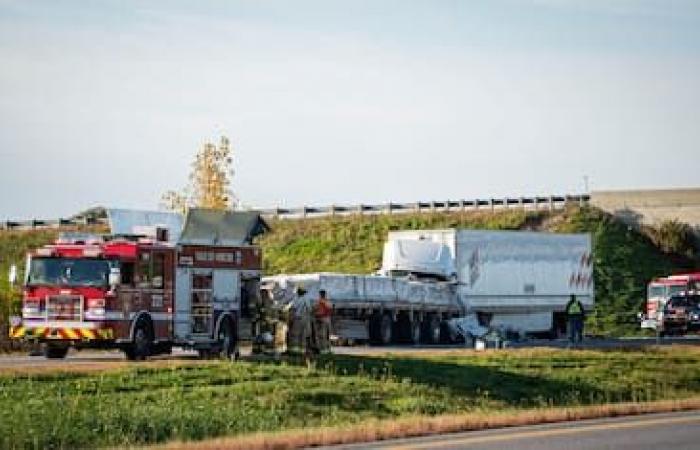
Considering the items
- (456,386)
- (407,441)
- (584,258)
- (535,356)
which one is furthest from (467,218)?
(407,441)

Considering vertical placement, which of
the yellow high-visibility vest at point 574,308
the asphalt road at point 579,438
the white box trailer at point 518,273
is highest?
the white box trailer at point 518,273

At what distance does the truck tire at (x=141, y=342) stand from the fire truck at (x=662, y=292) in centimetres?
2852

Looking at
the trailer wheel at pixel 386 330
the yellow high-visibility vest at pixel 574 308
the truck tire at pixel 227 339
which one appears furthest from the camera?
the yellow high-visibility vest at pixel 574 308

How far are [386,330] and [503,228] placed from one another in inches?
1203

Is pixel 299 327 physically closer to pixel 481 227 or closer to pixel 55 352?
pixel 55 352

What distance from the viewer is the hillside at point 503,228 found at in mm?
68375

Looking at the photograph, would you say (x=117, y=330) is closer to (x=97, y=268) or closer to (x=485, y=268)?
(x=97, y=268)

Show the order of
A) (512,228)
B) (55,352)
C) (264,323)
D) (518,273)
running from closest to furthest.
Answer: (55,352) → (264,323) → (518,273) → (512,228)

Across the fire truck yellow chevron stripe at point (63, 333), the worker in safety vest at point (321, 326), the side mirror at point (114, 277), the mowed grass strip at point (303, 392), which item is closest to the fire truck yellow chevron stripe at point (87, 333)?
the fire truck yellow chevron stripe at point (63, 333)

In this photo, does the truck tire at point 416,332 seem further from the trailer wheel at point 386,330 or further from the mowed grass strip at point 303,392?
the mowed grass strip at point 303,392

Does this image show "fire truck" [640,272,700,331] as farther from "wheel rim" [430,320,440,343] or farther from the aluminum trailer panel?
"wheel rim" [430,320,440,343]

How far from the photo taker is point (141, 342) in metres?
32.3

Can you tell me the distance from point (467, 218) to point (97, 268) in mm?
49355

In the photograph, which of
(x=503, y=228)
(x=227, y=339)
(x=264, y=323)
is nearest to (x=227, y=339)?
(x=227, y=339)
